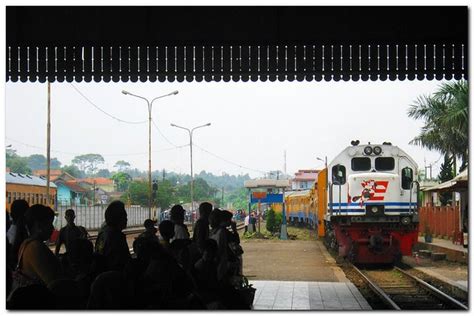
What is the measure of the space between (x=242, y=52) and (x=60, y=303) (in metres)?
4.52

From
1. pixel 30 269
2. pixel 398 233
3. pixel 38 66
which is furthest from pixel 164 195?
pixel 30 269

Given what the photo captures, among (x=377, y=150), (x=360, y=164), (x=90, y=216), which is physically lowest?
(x=90, y=216)

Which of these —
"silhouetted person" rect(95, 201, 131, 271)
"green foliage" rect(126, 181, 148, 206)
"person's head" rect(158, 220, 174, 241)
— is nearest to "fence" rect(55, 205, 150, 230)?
"green foliage" rect(126, 181, 148, 206)

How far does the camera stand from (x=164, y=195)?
38688 mm

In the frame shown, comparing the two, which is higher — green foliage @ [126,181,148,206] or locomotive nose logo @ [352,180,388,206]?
locomotive nose logo @ [352,180,388,206]

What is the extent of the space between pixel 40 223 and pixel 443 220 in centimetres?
2192

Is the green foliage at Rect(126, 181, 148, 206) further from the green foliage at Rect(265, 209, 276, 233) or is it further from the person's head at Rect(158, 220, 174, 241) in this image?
the person's head at Rect(158, 220, 174, 241)

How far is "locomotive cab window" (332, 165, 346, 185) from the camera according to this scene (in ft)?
59.2

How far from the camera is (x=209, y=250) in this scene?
283 inches

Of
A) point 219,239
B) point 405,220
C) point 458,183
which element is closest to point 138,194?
point 405,220

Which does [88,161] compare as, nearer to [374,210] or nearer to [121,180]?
[121,180]

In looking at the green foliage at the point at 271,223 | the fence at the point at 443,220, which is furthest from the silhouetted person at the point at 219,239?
the green foliage at the point at 271,223

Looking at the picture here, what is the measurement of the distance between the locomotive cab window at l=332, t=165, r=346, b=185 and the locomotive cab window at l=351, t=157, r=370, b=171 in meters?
0.25

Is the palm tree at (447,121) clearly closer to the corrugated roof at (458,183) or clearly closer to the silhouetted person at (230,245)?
the corrugated roof at (458,183)
